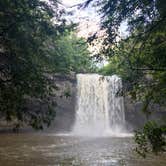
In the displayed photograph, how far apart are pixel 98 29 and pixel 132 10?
0.78 meters

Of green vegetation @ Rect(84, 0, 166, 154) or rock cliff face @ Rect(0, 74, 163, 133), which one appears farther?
rock cliff face @ Rect(0, 74, 163, 133)

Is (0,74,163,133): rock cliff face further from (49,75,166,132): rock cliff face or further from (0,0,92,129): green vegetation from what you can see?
(0,0,92,129): green vegetation

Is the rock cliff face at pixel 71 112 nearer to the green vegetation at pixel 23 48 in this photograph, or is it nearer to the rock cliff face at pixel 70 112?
the rock cliff face at pixel 70 112

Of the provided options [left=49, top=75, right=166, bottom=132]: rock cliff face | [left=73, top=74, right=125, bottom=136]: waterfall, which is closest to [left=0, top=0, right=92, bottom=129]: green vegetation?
[left=49, top=75, right=166, bottom=132]: rock cliff face

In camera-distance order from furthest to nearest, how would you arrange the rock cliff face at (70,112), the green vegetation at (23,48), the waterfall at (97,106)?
1. the waterfall at (97,106)
2. the rock cliff face at (70,112)
3. the green vegetation at (23,48)

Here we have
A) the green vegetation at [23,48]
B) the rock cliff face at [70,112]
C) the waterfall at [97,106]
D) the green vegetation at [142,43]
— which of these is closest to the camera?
the green vegetation at [142,43]

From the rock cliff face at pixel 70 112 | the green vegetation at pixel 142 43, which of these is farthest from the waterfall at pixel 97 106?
the green vegetation at pixel 142 43

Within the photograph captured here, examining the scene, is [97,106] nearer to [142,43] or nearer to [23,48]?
[23,48]

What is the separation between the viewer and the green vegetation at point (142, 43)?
5.00m

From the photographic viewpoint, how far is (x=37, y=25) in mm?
7449

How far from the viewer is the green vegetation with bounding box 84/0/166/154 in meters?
5.00

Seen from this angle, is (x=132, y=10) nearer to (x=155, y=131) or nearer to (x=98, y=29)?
(x=98, y=29)

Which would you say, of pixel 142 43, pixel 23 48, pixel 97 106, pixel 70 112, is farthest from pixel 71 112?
pixel 142 43

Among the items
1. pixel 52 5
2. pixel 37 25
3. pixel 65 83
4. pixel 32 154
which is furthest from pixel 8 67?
pixel 65 83
